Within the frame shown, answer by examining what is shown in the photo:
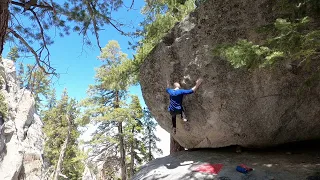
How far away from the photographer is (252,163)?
20.3 feet

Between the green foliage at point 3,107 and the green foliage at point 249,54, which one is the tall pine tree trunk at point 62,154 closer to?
the green foliage at point 3,107

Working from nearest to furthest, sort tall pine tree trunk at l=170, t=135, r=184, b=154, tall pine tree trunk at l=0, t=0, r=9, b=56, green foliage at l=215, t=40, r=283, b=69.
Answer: tall pine tree trunk at l=0, t=0, r=9, b=56 → green foliage at l=215, t=40, r=283, b=69 → tall pine tree trunk at l=170, t=135, r=184, b=154

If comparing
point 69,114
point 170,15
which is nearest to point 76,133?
point 69,114

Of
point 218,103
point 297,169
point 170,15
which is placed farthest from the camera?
point 170,15

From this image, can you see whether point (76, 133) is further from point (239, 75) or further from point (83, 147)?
point (239, 75)

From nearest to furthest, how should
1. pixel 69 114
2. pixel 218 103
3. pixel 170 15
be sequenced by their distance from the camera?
pixel 218 103 → pixel 170 15 → pixel 69 114

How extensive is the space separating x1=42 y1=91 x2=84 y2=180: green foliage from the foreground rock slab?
63.9 feet

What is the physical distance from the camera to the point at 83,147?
57.2ft

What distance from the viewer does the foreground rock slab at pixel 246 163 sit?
5246 millimetres

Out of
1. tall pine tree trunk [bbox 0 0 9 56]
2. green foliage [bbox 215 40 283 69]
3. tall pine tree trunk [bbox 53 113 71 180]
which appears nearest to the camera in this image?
tall pine tree trunk [bbox 0 0 9 56]

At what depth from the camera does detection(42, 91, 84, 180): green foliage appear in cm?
2520

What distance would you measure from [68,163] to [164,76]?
22.0 m

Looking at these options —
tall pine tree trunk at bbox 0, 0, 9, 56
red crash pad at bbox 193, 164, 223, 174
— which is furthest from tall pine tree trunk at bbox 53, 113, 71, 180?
tall pine tree trunk at bbox 0, 0, 9, 56

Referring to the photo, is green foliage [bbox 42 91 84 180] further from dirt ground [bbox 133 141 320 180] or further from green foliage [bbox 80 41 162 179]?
dirt ground [bbox 133 141 320 180]
